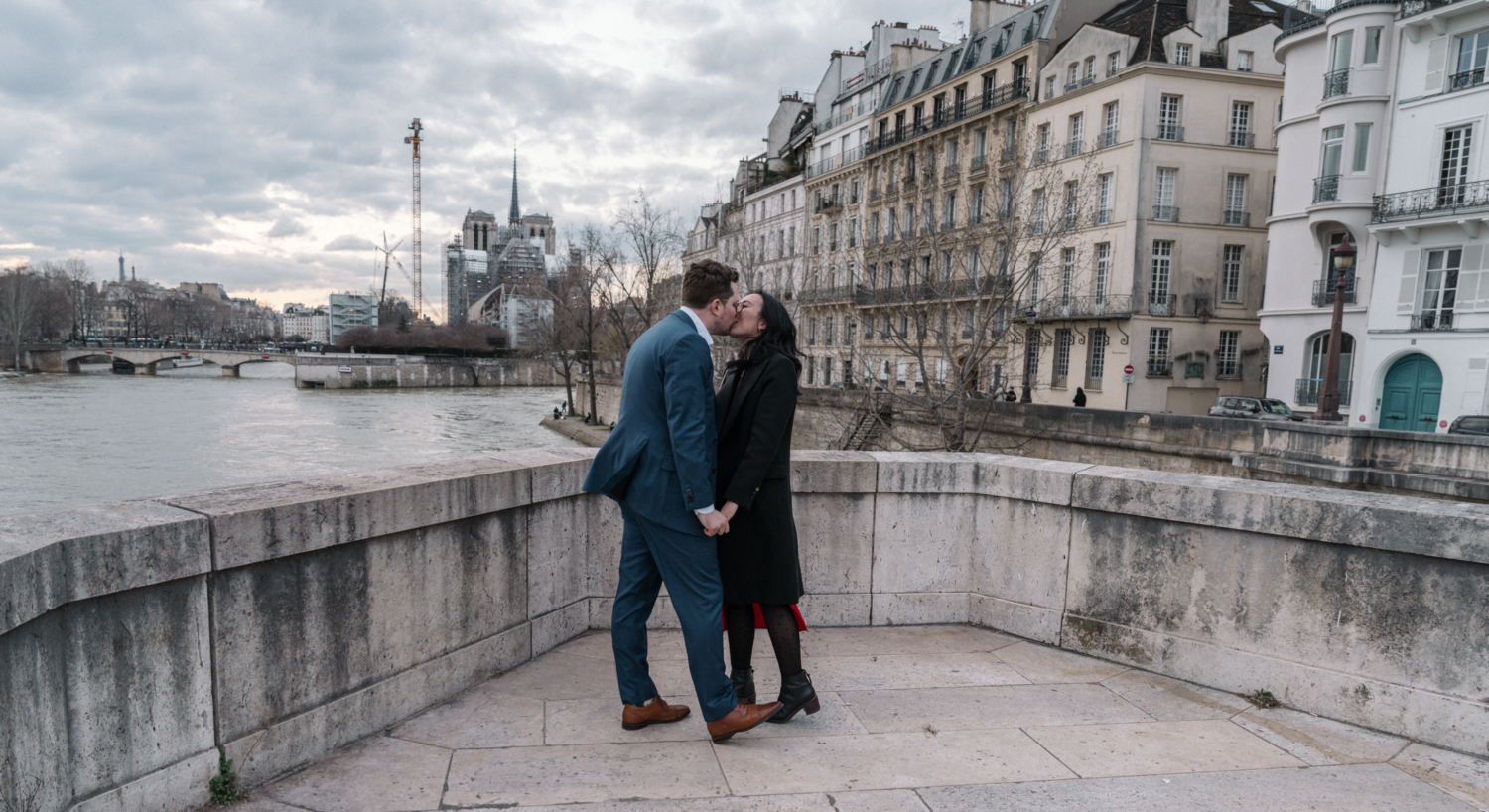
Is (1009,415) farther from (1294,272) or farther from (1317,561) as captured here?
(1317,561)

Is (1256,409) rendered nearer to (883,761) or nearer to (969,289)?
(969,289)

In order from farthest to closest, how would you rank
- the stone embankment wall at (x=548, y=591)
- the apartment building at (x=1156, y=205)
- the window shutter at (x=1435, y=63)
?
the apartment building at (x=1156, y=205) < the window shutter at (x=1435, y=63) < the stone embankment wall at (x=548, y=591)

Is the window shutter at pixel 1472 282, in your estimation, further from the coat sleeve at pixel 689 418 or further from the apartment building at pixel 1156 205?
the coat sleeve at pixel 689 418

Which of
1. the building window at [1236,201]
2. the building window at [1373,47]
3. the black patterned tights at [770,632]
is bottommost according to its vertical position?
the black patterned tights at [770,632]

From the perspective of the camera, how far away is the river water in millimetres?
27016

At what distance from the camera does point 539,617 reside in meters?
4.00

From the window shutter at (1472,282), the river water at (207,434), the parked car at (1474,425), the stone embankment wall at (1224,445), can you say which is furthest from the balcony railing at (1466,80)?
the river water at (207,434)

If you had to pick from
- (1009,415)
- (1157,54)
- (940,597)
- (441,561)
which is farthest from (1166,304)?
(441,561)

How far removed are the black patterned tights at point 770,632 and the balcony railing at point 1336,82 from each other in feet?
91.7

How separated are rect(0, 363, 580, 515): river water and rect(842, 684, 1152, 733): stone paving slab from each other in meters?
11.5

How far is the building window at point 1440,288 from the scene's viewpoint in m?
21.2

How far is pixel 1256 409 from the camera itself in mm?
22188

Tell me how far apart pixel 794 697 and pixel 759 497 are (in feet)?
2.71

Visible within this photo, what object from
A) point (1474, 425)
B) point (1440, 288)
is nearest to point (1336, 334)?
point (1474, 425)
